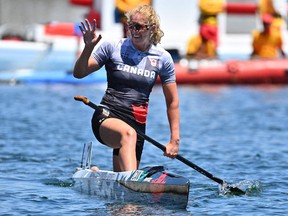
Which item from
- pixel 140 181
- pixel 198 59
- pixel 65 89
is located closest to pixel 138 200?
pixel 140 181

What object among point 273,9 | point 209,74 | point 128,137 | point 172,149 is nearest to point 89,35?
point 128,137

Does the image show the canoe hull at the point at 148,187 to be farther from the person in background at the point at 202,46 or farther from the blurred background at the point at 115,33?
the person in background at the point at 202,46

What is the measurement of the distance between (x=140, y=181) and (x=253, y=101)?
1117cm

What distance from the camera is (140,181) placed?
7703mm

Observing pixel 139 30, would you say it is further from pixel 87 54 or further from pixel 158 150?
pixel 158 150

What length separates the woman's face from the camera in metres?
7.82

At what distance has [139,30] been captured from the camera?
309 inches

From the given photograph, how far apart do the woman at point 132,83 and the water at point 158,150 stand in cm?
48

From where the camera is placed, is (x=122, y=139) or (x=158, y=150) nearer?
(x=122, y=139)

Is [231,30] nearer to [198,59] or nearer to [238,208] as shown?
[198,59]

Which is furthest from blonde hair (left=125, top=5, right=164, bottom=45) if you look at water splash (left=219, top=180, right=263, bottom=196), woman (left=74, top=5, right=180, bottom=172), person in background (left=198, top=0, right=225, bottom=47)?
person in background (left=198, top=0, right=225, bottom=47)

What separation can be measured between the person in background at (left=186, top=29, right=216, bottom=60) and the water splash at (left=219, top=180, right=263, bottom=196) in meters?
13.0

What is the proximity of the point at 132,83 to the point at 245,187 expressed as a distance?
4.90 feet

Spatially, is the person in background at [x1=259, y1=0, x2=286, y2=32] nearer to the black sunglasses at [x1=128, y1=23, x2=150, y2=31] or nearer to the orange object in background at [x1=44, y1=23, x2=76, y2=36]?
the orange object in background at [x1=44, y1=23, x2=76, y2=36]
